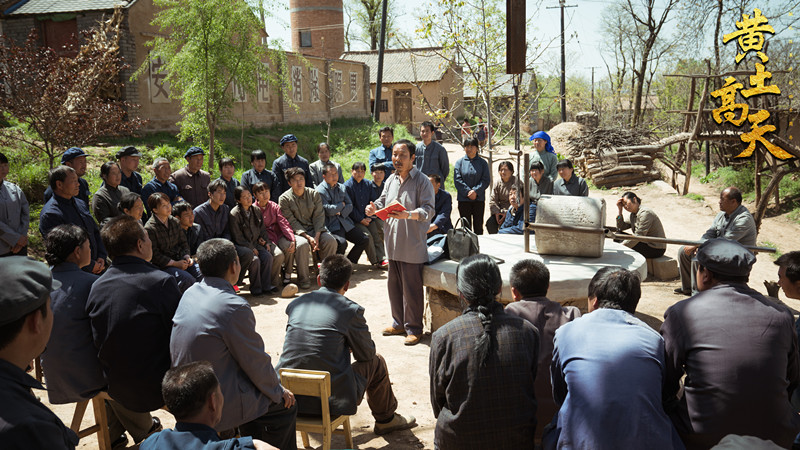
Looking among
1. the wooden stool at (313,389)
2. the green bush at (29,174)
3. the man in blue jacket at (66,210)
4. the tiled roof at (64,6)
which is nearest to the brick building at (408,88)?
the tiled roof at (64,6)

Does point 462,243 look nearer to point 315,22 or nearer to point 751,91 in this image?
point 751,91

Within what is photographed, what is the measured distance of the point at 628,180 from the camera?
16.8 meters

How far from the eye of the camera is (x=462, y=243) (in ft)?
18.0

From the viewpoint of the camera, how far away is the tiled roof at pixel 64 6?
47.2 feet

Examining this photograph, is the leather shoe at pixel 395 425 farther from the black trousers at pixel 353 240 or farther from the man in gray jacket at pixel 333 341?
the black trousers at pixel 353 240

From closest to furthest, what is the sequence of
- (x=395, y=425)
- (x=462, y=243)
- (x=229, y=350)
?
(x=229, y=350)
(x=395, y=425)
(x=462, y=243)

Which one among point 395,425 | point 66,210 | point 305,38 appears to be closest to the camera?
point 395,425

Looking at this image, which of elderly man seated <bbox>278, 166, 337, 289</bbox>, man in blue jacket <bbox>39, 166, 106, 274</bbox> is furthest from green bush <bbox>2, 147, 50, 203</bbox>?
man in blue jacket <bbox>39, 166, 106, 274</bbox>

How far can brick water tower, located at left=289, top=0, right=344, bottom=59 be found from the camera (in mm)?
30902

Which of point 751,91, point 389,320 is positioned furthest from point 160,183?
point 751,91

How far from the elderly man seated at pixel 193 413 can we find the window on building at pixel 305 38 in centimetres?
3112

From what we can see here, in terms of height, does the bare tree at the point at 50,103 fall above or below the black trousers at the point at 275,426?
above

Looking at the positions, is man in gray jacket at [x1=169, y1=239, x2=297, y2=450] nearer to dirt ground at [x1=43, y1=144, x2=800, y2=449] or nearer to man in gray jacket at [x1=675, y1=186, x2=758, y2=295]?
dirt ground at [x1=43, y1=144, x2=800, y2=449]

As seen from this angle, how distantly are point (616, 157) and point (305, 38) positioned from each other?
20089 millimetres
